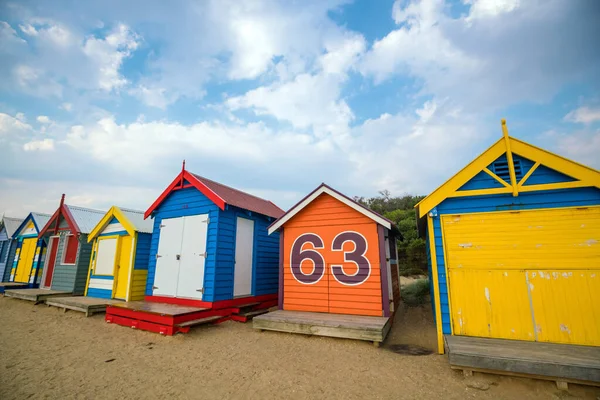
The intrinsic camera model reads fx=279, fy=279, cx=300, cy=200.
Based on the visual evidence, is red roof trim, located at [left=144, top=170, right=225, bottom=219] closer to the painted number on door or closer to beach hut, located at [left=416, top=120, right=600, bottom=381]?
the painted number on door

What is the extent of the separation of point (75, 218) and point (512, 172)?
17562mm

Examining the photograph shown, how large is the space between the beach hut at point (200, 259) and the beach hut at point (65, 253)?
5732 mm

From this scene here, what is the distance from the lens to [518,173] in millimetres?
5945

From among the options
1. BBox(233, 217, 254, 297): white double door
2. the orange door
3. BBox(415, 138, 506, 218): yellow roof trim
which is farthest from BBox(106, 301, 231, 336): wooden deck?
BBox(415, 138, 506, 218): yellow roof trim

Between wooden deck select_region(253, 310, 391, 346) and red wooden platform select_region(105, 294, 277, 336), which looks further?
red wooden platform select_region(105, 294, 277, 336)

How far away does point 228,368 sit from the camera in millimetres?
5312

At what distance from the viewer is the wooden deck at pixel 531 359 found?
13.3ft

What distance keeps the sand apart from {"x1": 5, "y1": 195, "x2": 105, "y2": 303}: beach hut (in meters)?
5.43

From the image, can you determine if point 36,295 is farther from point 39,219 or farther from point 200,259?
point 200,259

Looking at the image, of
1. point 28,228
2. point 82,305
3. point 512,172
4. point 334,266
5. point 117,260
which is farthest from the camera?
point 28,228

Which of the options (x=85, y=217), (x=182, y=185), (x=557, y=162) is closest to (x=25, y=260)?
(x=85, y=217)

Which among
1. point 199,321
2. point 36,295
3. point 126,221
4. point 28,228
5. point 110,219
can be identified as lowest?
point 199,321

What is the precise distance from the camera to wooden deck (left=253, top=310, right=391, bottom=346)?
6.23 meters

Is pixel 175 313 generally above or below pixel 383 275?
below
